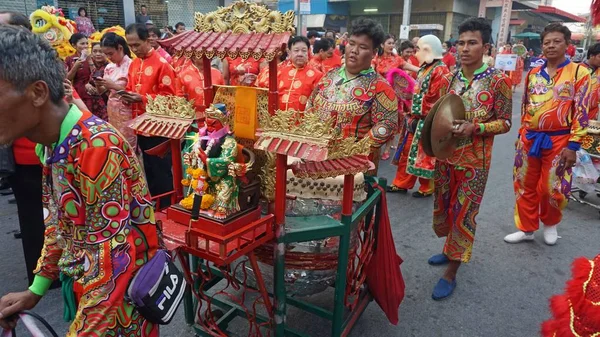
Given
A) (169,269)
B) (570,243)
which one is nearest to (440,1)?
(570,243)

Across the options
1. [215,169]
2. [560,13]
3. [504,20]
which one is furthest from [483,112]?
[560,13]

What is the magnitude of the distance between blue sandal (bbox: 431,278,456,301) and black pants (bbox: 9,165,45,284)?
2745 mm

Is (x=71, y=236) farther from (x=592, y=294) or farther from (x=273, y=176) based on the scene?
(x=592, y=294)

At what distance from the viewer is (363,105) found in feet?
8.55

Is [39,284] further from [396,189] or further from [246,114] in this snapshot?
[396,189]

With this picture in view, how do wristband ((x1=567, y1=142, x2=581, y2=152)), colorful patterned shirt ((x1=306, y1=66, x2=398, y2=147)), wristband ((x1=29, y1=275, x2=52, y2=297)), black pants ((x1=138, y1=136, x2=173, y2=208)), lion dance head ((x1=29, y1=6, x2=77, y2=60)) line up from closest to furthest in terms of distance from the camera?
1. wristband ((x1=29, y1=275, x2=52, y2=297))
2. colorful patterned shirt ((x1=306, y1=66, x2=398, y2=147))
3. wristband ((x1=567, y1=142, x2=581, y2=152))
4. lion dance head ((x1=29, y1=6, x2=77, y2=60))
5. black pants ((x1=138, y1=136, x2=173, y2=208))

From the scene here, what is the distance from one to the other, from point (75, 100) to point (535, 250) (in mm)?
3813

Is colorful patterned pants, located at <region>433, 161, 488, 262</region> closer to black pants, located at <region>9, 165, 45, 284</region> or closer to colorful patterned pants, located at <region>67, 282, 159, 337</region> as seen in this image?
colorful patterned pants, located at <region>67, 282, 159, 337</region>

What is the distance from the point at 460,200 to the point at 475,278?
77 cm

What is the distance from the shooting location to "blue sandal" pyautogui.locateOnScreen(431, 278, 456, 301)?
289 centimetres

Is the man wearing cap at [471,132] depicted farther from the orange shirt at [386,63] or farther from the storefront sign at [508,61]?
the storefront sign at [508,61]

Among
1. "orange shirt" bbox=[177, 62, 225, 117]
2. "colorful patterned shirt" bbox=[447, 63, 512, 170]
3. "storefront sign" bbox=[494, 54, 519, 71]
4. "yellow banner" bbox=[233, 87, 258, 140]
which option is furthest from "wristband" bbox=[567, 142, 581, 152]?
"storefront sign" bbox=[494, 54, 519, 71]

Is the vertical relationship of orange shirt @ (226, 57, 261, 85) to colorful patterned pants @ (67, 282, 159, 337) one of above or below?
above

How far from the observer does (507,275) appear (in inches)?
128
